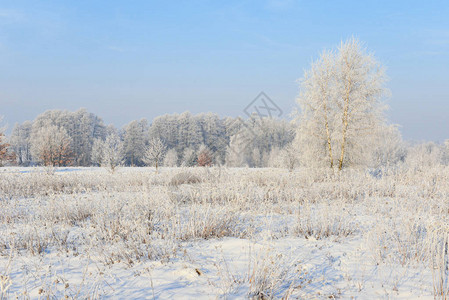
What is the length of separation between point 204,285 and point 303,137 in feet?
43.0

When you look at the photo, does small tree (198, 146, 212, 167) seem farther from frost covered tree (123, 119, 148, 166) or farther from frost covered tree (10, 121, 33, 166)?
frost covered tree (10, 121, 33, 166)

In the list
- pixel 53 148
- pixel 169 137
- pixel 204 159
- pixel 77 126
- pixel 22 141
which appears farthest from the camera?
pixel 169 137

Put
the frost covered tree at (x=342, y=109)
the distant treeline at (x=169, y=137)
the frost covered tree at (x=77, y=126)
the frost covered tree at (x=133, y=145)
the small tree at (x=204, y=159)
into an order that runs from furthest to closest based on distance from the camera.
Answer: the frost covered tree at (x=133, y=145)
the frost covered tree at (x=77, y=126)
the distant treeline at (x=169, y=137)
the small tree at (x=204, y=159)
the frost covered tree at (x=342, y=109)

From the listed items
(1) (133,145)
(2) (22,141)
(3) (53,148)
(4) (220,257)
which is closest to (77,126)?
(2) (22,141)

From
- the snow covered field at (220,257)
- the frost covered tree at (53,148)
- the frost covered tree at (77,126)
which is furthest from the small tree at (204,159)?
the snow covered field at (220,257)

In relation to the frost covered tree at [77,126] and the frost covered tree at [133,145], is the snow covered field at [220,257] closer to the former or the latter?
the frost covered tree at [133,145]

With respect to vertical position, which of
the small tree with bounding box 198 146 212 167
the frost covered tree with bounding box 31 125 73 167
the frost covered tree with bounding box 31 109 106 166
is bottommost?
the small tree with bounding box 198 146 212 167

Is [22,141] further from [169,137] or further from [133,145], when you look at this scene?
[169,137]

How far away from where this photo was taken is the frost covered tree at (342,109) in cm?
1401

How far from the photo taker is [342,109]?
14.3 m

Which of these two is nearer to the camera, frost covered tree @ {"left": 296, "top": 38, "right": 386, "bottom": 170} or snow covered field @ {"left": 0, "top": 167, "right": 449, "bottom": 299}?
snow covered field @ {"left": 0, "top": 167, "right": 449, "bottom": 299}

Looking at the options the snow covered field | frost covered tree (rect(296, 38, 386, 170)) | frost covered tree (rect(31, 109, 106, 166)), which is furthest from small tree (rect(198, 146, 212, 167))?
the snow covered field

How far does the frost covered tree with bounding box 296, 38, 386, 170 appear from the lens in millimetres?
14008

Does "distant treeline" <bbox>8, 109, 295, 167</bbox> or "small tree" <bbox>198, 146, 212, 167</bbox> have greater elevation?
"distant treeline" <bbox>8, 109, 295, 167</bbox>
